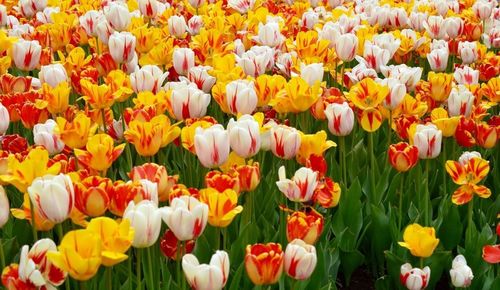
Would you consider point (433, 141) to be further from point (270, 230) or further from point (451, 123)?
point (270, 230)

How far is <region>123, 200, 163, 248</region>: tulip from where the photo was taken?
1.81 m

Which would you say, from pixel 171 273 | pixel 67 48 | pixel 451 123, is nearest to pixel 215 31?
pixel 67 48

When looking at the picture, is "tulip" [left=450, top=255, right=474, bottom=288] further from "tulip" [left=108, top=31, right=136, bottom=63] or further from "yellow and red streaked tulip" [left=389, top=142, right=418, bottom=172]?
"tulip" [left=108, top=31, right=136, bottom=63]

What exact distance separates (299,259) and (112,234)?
0.44 meters

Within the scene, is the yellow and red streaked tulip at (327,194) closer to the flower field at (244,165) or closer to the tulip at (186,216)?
the flower field at (244,165)

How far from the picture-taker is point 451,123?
285cm

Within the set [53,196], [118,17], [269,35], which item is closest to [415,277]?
[53,196]

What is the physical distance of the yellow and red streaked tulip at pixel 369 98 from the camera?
282cm

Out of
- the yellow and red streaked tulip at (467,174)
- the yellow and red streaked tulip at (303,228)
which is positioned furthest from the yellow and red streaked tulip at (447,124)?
the yellow and red streaked tulip at (303,228)

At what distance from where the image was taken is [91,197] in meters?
1.98

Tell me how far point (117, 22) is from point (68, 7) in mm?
1207

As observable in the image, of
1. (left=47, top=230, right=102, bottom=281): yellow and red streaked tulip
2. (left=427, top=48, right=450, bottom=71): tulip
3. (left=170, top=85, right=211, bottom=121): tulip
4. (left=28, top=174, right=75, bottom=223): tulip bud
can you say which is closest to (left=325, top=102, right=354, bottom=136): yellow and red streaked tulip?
(left=170, top=85, right=211, bottom=121): tulip

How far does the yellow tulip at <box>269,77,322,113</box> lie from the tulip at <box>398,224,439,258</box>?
0.70m

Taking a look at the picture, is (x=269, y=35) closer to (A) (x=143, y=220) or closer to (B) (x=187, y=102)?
(B) (x=187, y=102)
